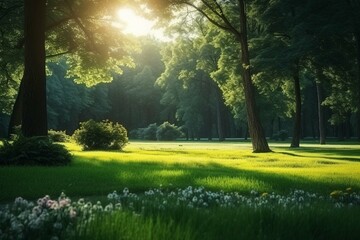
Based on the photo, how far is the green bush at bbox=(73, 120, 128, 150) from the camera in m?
27.0

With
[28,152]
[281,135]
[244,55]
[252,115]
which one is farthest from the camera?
[281,135]

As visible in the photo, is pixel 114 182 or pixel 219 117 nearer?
pixel 114 182

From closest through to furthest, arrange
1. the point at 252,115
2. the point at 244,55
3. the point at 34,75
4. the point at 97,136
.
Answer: the point at 34,75, the point at 97,136, the point at 252,115, the point at 244,55

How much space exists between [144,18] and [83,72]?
311 inches

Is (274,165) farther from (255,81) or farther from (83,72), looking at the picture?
(83,72)

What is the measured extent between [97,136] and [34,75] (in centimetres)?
1064

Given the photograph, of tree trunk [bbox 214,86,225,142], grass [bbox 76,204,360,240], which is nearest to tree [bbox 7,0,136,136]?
grass [bbox 76,204,360,240]

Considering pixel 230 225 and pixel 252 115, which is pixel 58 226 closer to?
pixel 230 225

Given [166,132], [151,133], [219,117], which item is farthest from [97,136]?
[151,133]

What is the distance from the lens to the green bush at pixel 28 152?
14.3 meters

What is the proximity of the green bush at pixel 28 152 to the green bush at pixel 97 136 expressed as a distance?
39.9 ft

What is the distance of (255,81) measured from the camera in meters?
33.7

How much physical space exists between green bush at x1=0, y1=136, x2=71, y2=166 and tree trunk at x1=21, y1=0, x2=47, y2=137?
223 centimetres

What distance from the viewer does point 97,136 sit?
1069 inches
